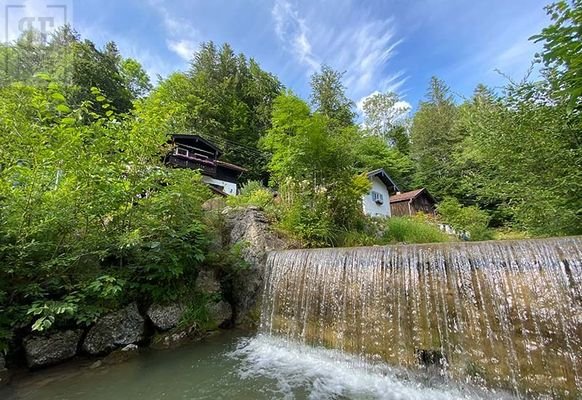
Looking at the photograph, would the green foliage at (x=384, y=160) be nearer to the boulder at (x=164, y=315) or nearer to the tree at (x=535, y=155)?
the tree at (x=535, y=155)

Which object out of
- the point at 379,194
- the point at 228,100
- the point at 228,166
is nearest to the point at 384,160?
the point at 379,194

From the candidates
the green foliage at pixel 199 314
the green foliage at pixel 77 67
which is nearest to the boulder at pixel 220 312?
the green foliage at pixel 199 314

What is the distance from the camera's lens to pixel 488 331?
3.19 meters

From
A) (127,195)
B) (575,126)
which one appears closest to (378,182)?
(575,126)

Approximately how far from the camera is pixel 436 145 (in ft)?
82.0

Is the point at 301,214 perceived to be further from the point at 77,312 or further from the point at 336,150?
the point at 77,312

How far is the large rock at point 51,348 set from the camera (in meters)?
3.90

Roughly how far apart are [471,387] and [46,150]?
21.1ft

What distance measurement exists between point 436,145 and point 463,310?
2503 cm

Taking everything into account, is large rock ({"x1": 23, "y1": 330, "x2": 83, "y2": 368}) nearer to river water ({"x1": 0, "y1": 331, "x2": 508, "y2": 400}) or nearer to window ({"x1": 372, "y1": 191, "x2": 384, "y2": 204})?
river water ({"x1": 0, "y1": 331, "x2": 508, "y2": 400})

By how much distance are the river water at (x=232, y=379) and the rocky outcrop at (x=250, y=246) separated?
4.63ft

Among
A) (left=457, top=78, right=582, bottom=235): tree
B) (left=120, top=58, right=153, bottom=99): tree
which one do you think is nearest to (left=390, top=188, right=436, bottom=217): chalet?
(left=457, top=78, right=582, bottom=235): tree

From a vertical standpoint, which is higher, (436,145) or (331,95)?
(331,95)

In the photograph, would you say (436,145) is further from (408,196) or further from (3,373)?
(3,373)
